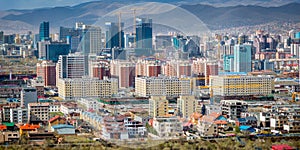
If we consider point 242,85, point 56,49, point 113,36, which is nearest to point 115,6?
point 56,49

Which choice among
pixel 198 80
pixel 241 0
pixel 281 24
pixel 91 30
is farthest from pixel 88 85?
pixel 241 0

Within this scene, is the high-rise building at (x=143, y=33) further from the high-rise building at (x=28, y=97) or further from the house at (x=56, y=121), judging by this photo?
the house at (x=56, y=121)

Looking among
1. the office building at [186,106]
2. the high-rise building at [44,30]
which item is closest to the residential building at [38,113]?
Answer: the office building at [186,106]

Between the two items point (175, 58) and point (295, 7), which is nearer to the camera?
point (175, 58)

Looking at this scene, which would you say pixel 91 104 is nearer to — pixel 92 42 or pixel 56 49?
pixel 92 42

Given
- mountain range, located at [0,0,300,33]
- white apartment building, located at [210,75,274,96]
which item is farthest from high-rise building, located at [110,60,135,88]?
mountain range, located at [0,0,300,33]

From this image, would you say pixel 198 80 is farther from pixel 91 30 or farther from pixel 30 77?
pixel 91 30

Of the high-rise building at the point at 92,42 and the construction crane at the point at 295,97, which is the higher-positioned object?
the high-rise building at the point at 92,42

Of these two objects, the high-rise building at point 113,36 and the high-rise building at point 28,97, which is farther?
the high-rise building at point 113,36
